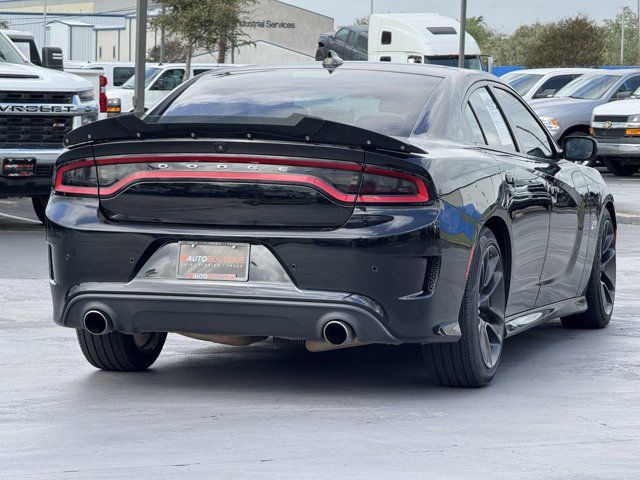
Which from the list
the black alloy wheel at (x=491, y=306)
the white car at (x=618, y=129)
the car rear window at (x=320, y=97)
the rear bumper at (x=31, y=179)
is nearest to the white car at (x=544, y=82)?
the white car at (x=618, y=129)

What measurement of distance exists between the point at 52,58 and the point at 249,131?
11167 mm

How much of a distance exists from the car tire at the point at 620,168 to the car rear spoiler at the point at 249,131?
2185 centimetres

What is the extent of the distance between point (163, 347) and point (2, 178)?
24.0 ft

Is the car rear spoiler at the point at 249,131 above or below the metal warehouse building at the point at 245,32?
below

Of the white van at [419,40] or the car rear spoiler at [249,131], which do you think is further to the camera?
the white van at [419,40]

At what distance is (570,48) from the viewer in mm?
77375

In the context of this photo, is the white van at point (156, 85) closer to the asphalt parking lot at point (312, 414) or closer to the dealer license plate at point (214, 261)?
the asphalt parking lot at point (312, 414)

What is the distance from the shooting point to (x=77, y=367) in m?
7.46

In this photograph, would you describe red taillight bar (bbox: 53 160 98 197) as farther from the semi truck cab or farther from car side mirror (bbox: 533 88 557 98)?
the semi truck cab

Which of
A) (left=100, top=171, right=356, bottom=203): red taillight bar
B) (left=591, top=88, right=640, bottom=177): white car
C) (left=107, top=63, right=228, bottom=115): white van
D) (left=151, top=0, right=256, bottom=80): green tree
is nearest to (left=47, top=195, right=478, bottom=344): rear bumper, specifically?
(left=100, top=171, right=356, bottom=203): red taillight bar

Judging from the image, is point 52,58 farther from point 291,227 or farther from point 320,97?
point 291,227

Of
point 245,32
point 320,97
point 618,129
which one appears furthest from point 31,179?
point 245,32

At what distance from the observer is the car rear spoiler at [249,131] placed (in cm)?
627

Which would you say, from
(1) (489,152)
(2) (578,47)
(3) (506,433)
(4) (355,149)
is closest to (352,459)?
(3) (506,433)
